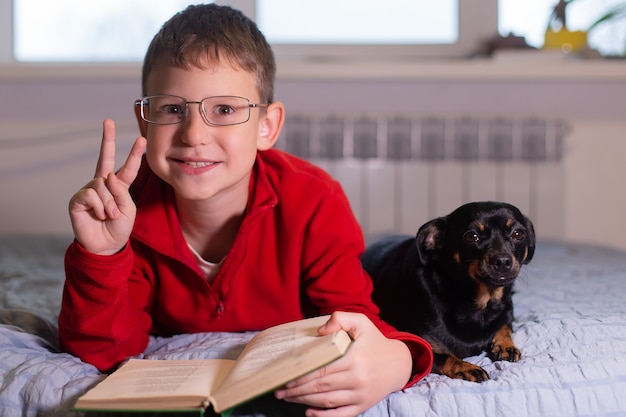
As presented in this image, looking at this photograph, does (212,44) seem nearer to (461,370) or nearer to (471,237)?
(471,237)

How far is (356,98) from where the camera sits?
9.91 ft

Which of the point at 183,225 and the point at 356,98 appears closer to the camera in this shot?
the point at 183,225

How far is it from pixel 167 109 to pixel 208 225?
0.28 metres

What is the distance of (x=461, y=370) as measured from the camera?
3.76 ft

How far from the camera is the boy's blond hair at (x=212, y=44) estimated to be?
1.25 m

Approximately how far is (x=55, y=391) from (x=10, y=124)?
2.28 m

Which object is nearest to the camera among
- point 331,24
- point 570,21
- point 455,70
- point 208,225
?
point 208,225

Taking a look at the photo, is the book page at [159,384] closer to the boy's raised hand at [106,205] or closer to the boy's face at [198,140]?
the boy's raised hand at [106,205]

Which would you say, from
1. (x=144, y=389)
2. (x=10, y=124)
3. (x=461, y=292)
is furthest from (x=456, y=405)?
(x=10, y=124)

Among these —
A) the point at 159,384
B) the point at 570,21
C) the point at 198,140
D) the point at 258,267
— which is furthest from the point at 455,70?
the point at 159,384

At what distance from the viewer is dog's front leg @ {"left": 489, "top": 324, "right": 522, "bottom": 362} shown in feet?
4.00

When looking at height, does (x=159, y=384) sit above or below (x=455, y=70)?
below

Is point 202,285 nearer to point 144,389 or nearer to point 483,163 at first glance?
point 144,389

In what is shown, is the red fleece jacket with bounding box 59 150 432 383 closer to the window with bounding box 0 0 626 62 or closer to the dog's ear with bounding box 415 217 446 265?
the dog's ear with bounding box 415 217 446 265
